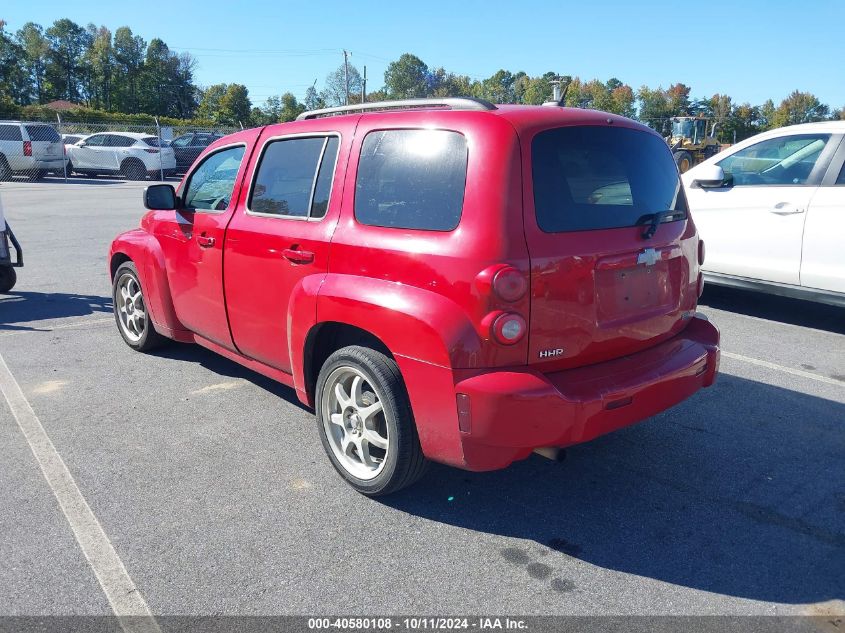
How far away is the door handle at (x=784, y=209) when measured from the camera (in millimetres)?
6223

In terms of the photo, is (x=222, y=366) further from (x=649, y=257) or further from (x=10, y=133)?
(x=10, y=133)

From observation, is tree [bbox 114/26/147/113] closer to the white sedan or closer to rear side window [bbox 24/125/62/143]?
rear side window [bbox 24/125/62/143]

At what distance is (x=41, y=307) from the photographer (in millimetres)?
7219

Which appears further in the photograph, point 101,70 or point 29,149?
point 101,70

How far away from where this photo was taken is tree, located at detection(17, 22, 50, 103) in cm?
10131

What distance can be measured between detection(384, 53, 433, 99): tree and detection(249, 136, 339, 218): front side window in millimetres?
114698

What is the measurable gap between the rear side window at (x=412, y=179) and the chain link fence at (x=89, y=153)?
23944 mm

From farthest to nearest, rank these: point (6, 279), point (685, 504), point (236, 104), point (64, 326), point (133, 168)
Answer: point (236, 104) → point (133, 168) → point (6, 279) → point (64, 326) → point (685, 504)

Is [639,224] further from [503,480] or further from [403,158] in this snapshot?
[503,480]

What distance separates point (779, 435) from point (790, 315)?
10.9 ft

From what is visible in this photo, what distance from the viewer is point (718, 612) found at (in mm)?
2611

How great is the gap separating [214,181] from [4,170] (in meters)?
23.3

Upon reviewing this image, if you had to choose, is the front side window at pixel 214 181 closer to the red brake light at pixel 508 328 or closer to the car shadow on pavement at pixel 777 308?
the red brake light at pixel 508 328

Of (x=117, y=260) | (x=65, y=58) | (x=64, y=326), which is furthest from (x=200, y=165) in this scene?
(x=65, y=58)
